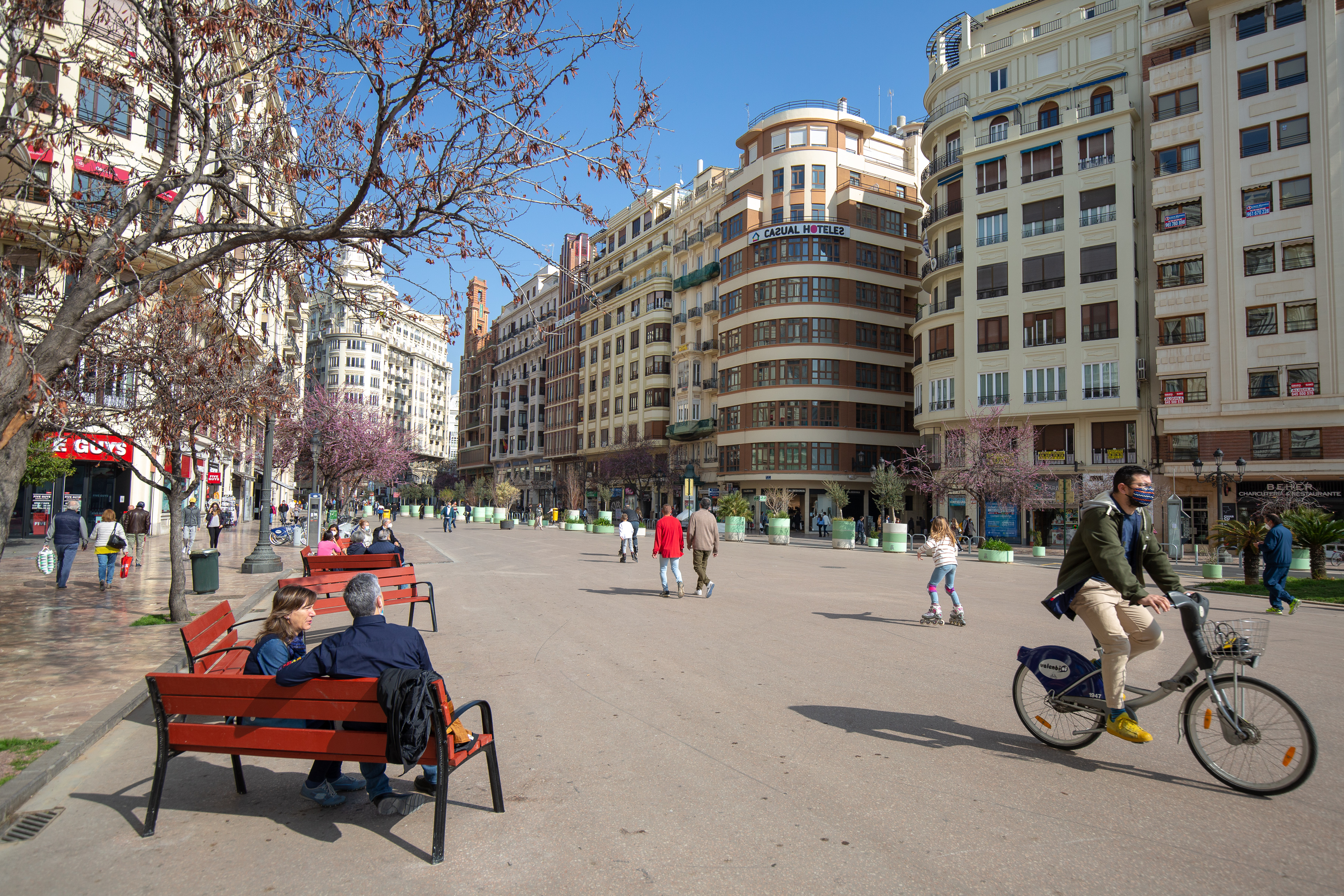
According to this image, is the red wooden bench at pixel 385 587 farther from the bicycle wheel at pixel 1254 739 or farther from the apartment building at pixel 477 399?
the apartment building at pixel 477 399

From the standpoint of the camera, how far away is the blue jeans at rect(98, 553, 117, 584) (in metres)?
14.7

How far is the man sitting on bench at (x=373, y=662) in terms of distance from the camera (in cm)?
414

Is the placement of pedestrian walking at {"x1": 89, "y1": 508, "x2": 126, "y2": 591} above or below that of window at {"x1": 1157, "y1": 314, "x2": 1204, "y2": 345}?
below

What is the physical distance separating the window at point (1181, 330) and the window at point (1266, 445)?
4819mm

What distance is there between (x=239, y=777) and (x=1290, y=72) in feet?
153

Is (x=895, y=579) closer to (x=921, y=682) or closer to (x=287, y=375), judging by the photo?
(x=921, y=682)

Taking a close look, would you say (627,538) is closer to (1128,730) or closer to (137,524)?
(137,524)

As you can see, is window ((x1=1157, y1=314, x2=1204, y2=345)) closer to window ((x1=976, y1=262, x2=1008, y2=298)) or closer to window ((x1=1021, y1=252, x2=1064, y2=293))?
window ((x1=1021, y1=252, x2=1064, y2=293))

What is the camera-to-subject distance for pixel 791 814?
428 cm

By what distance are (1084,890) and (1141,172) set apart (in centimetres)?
4607

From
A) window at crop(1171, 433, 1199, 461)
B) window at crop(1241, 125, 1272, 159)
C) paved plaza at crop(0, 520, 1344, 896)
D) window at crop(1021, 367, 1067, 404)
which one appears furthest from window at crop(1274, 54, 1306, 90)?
paved plaza at crop(0, 520, 1344, 896)

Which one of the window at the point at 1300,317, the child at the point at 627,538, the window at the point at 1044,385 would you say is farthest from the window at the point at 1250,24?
the child at the point at 627,538

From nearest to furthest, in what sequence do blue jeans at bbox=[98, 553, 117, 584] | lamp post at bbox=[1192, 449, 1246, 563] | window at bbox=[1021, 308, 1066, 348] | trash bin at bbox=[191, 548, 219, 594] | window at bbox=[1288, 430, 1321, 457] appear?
trash bin at bbox=[191, 548, 219, 594] < blue jeans at bbox=[98, 553, 117, 584] < lamp post at bbox=[1192, 449, 1246, 563] < window at bbox=[1288, 430, 1321, 457] < window at bbox=[1021, 308, 1066, 348]

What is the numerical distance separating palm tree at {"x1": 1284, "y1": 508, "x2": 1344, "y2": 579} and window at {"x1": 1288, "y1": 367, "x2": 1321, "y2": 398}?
19.3m
